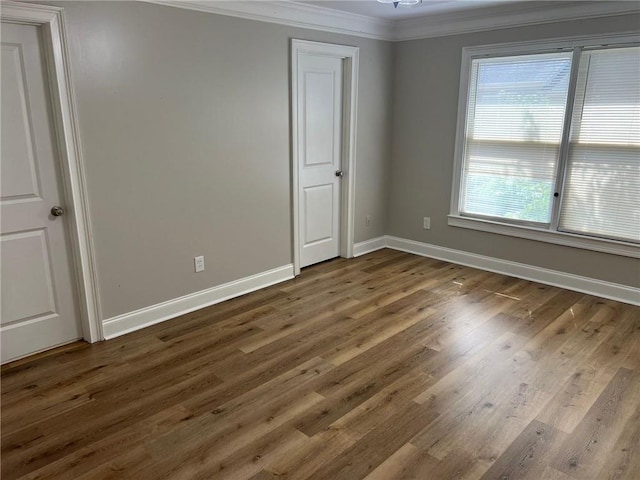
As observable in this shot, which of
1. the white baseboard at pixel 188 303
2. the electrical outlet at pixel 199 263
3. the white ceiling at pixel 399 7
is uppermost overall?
the white ceiling at pixel 399 7

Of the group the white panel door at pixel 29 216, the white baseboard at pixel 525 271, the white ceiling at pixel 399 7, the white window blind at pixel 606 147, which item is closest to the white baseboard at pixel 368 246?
the white baseboard at pixel 525 271

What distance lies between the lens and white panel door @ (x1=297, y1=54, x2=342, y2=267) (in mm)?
4246

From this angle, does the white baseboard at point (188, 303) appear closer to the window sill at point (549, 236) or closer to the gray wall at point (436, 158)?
the gray wall at point (436, 158)

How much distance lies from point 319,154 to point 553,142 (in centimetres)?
210

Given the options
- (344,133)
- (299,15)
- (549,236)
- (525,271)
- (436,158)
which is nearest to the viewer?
(299,15)

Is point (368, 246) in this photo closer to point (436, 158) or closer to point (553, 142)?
point (436, 158)

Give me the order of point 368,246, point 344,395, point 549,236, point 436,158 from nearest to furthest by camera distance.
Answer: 1. point 344,395
2. point 549,236
3. point 436,158
4. point 368,246

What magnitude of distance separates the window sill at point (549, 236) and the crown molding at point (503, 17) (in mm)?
1764

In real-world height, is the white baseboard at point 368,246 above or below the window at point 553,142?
below

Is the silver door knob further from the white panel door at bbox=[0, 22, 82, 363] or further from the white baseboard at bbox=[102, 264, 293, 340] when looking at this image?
the white baseboard at bbox=[102, 264, 293, 340]

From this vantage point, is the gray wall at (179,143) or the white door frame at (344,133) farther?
the white door frame at (344,133)

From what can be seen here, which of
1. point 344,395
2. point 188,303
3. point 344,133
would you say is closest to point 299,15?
point 344,133

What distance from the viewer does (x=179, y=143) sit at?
3324mm

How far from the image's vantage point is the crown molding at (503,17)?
3.55m
